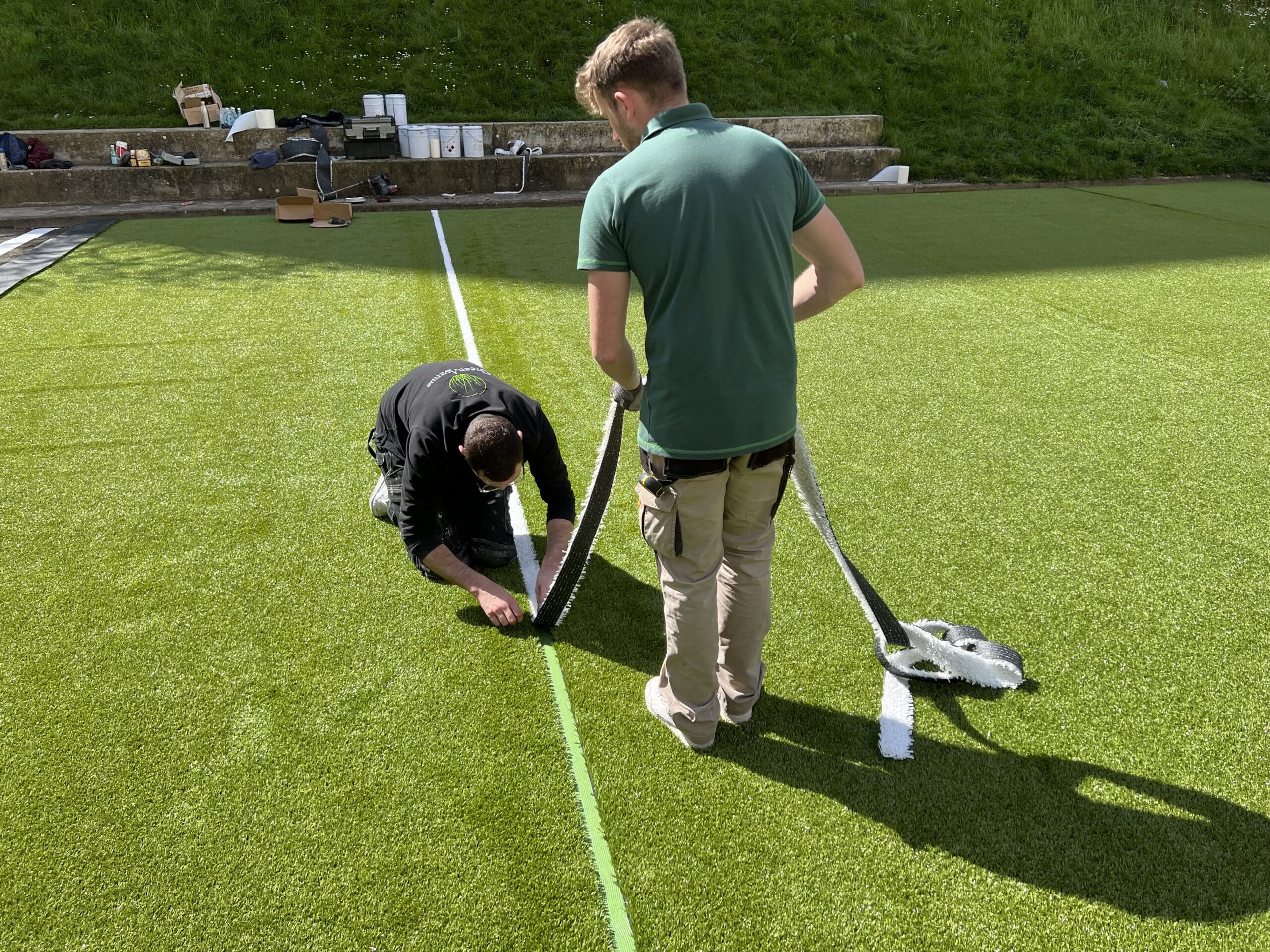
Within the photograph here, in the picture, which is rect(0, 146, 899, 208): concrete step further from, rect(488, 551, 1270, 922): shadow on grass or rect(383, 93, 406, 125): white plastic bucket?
rect(488, 551, 1270, 922): shadow on grass

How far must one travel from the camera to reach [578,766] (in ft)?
8.13

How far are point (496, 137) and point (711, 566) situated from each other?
11512 mm

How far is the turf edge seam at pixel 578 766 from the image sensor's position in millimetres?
2055

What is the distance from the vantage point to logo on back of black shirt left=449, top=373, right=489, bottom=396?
2895mm

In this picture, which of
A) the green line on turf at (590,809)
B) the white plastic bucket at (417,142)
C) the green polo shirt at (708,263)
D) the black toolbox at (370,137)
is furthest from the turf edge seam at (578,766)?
the black toolbox at (370,137)

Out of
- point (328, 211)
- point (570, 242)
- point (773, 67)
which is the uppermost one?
point (773, 67)

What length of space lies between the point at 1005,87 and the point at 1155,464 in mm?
12083

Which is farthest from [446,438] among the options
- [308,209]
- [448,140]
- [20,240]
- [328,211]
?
[448,140]

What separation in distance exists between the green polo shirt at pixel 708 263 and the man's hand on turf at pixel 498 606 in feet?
3.58

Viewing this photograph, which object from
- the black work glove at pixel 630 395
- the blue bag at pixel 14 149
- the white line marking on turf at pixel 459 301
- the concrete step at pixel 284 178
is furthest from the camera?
the blue bag at pixel 14 149

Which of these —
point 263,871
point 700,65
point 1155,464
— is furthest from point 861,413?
point 700,65

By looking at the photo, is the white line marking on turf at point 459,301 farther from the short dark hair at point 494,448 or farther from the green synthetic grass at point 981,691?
the short dark hair at point 494,448

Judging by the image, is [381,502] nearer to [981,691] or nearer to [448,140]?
[981,691]

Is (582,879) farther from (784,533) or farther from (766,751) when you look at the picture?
(784,533)
